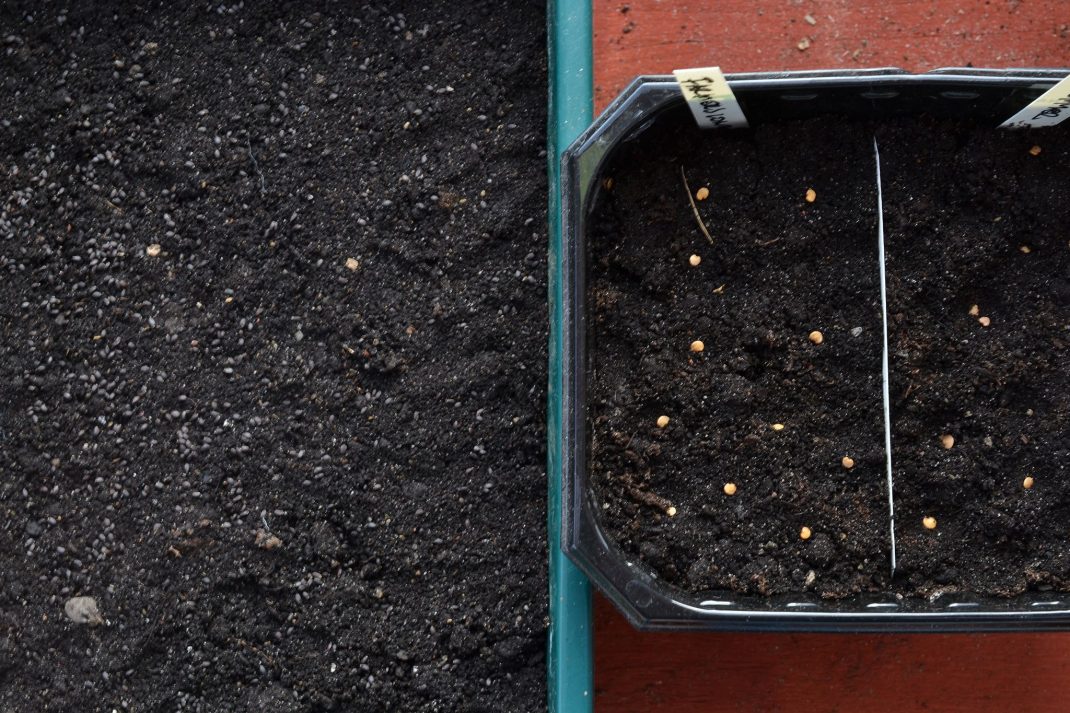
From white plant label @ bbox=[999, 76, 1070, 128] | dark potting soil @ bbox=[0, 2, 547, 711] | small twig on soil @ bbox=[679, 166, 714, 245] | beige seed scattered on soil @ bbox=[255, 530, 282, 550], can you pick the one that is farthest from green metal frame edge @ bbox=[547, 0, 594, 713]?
white plant label @ bbox=[999, 76, 1070, 128]

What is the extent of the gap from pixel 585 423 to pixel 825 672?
0.41 metres

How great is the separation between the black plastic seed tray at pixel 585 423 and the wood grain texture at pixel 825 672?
0.17 metres

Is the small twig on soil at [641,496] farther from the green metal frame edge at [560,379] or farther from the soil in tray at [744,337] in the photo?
the green metal frame edge at [560,379]

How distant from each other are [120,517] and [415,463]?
326mm

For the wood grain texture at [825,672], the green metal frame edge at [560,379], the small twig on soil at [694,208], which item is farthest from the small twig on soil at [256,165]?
the wood grain texture at [825,672]

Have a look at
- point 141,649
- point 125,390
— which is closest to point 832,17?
point 125,390

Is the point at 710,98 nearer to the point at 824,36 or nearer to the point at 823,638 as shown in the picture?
the point at 824,36

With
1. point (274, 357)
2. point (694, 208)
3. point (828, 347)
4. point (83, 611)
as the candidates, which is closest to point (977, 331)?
point (828, 347)

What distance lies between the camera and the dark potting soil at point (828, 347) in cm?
91

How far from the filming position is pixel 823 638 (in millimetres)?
1039

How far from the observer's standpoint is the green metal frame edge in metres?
1.00

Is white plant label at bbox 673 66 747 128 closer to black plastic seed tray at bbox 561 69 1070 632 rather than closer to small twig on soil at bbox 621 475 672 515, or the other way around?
black plastic seed tray at bbox 561 69 1070 632

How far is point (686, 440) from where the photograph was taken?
931mm

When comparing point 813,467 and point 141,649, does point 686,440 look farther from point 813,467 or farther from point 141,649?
point 141,649
